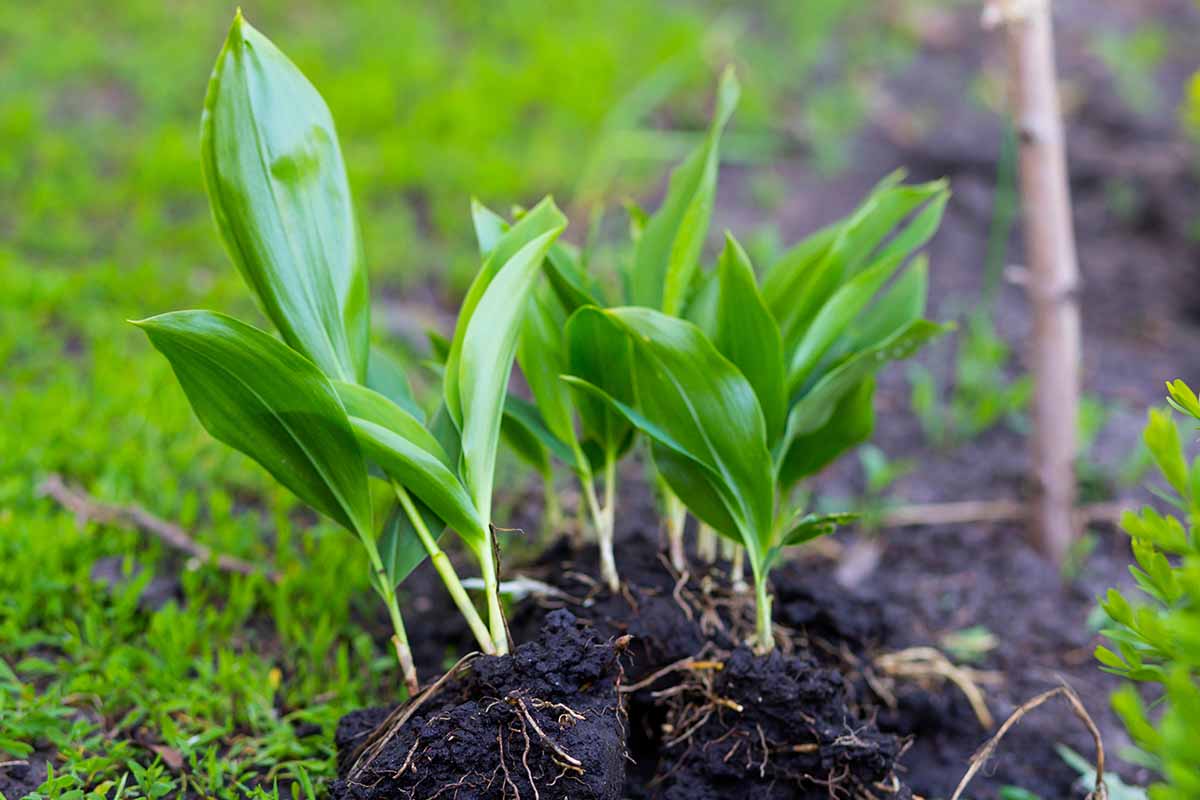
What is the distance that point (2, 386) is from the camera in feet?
8.84

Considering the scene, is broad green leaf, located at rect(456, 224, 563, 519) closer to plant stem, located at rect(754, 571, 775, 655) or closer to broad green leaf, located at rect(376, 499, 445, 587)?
broad green leaf, located at rect(376, 499, 445, 587)

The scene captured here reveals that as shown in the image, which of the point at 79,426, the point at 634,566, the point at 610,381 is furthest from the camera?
the point at 79,426

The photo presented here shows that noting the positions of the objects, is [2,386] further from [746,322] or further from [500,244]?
[746,322]

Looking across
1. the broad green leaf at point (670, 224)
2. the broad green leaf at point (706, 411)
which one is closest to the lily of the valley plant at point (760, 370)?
the broad green leaf at point (706, 411)

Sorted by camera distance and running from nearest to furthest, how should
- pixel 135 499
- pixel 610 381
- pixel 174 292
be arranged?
pixel 610 381
pixel 135 499
pixel 174 292

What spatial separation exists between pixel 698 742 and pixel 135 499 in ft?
4.74

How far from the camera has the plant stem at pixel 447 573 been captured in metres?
1.59

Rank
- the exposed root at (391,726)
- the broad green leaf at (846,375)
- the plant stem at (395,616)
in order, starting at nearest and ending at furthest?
the exposed root at (391,726), the plant stem at (395,616), the broad green leaf at (846,375)

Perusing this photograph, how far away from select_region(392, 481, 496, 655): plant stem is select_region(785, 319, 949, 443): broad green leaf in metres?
0.60

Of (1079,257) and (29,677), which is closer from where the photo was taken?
(29,677)

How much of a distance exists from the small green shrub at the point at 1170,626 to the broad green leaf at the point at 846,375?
1.71 feet

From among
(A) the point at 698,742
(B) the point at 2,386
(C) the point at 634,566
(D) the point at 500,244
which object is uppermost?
(D) the point at 500,244

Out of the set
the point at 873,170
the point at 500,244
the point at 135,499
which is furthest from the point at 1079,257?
the point at 135,499

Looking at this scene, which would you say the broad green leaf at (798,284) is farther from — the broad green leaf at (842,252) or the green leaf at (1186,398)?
the green leaf at (1186,398)
